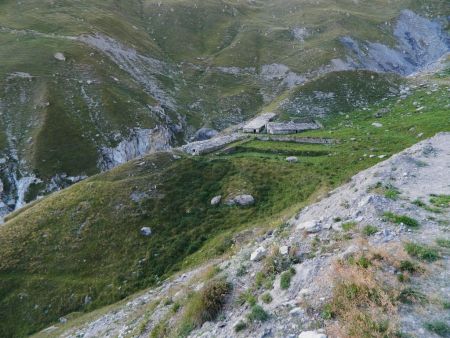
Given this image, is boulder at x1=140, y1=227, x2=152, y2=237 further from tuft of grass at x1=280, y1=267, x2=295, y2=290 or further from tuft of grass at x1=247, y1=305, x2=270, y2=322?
tuft of grass at x1=247, y1=305, x2=270, y2=322

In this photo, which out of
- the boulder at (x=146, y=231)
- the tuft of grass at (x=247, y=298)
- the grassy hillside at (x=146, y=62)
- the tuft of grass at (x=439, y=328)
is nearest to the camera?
the tuft of grass at (x=439, y=328)

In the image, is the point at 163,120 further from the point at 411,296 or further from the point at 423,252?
the point at 411,296

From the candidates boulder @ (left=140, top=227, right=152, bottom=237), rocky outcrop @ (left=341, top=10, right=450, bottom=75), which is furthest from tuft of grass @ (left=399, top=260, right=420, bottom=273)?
rocky outcrop @ (left=341, top=10, right=450, bottom=75)

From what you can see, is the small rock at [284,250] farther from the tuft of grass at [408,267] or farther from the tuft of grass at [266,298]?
the tuft of grass at [408,267]

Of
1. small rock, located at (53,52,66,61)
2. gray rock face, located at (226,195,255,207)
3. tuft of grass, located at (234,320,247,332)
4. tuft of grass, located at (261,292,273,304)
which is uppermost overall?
tuft of grass, located at (261,292,273,304)

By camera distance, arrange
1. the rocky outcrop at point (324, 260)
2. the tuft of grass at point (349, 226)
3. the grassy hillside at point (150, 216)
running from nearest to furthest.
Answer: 1. the rocky outcrop at point (324, 260)
2. the tuft of grass at point (349, 226)
3. the grassy hillside at point (150, 216)

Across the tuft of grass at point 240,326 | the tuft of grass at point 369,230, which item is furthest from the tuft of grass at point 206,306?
the tuft of grass at point 369,230

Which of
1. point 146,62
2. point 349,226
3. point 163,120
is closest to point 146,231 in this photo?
point 349,226
